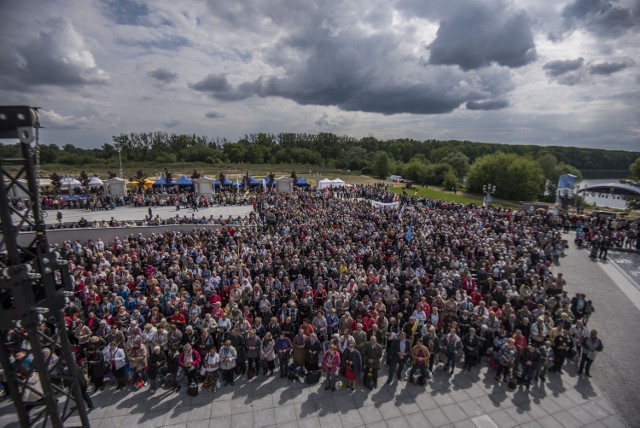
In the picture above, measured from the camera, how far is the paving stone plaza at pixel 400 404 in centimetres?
650

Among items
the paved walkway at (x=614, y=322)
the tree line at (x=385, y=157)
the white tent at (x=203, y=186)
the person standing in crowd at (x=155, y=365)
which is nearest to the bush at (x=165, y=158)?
the tree line at (x=385, y=157)

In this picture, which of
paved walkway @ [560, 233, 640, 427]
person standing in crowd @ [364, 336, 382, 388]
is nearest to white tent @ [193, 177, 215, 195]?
person standing in crowd @ [364, 336, 382, 388]

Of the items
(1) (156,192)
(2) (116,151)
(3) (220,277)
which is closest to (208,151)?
(2) (116,151)

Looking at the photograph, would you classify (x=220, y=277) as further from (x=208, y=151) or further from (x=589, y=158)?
(x=589, y=158)

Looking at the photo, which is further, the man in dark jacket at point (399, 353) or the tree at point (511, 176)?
the tree at point (511, 176)

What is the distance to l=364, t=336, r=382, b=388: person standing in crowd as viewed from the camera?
739 centimetres

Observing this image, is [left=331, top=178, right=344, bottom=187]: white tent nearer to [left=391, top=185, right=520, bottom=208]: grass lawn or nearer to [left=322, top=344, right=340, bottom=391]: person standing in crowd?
[left=391, top=185, right=520, bottom=208]: grass lawn

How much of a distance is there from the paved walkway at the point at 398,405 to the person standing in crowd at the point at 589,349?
0.31 m

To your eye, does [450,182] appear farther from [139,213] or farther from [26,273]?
[26,273]

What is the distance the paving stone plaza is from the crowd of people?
281 millimetres

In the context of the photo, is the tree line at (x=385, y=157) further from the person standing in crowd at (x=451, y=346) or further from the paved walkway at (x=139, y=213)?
the person standing in crowd at (x=451, y=346)

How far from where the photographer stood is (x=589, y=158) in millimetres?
131750

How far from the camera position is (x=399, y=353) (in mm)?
7574

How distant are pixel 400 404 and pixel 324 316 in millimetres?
2848
